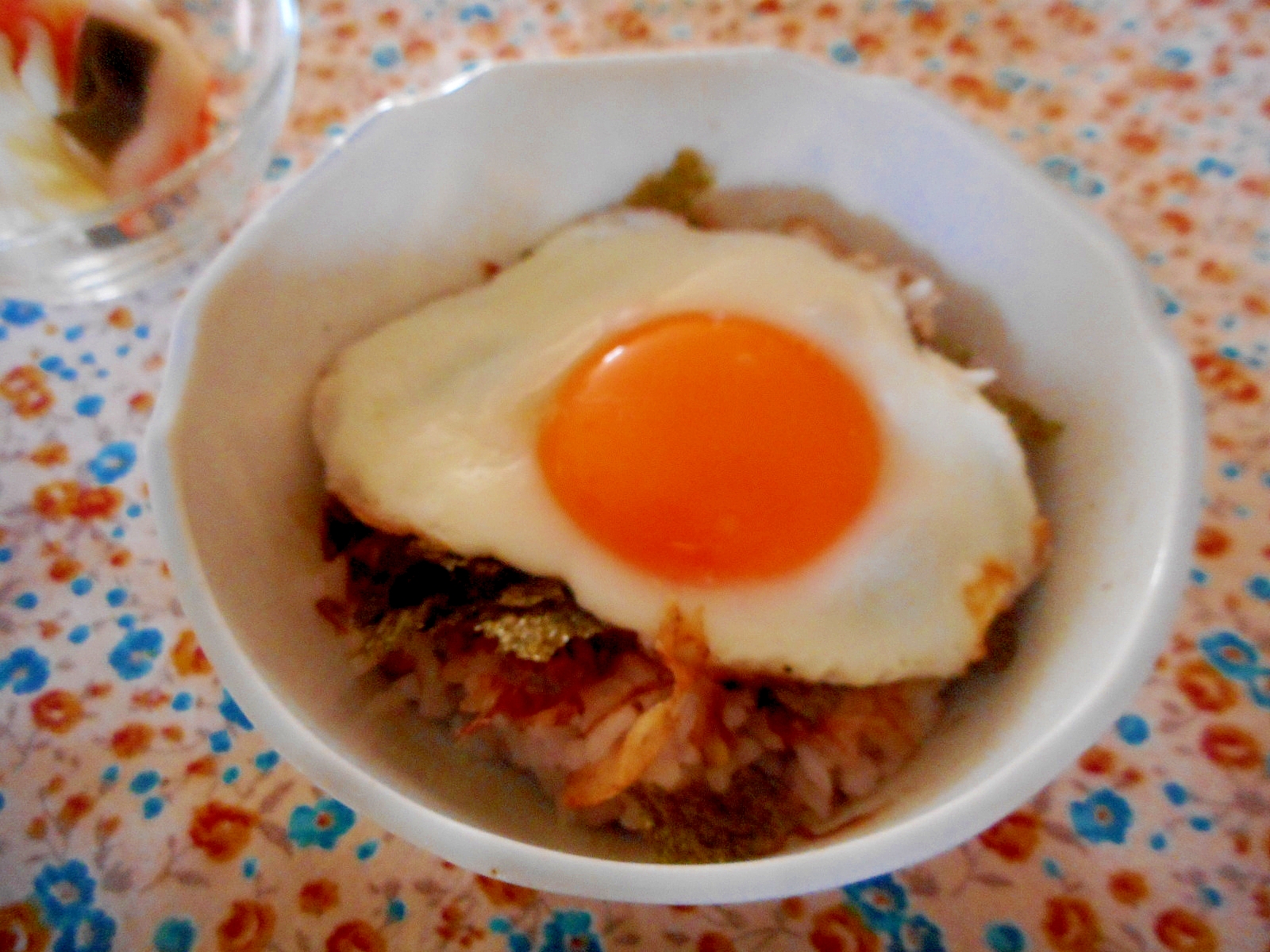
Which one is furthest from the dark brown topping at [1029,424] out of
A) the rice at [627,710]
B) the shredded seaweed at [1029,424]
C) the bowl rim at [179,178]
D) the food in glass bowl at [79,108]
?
the food in glass bowl at [79,108]

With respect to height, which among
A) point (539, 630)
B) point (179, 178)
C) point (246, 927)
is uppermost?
point (179, 178)

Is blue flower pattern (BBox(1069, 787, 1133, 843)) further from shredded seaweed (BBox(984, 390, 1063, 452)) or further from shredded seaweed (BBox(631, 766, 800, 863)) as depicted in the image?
shredded seaweed (BBox(984, 390, 1063, 452))

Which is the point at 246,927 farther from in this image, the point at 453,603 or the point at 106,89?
the point at 106,89

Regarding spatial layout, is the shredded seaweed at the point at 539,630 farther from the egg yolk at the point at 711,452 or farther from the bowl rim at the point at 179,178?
the bowl rim at the point at 179,178

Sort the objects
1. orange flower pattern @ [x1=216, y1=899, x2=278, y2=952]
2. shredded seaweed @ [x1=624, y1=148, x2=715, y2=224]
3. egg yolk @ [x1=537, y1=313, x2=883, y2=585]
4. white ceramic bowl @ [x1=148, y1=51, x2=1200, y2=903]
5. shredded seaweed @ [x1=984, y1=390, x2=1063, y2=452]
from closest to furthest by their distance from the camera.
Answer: white ceramic bowl @ [x1=148, y1=51, x2=1200, y2=903] → orange flower pattern @ [x1=216, y1=899, x2=278, y2=952] → egg yolk @ [x1=537, y1=313, x2=883, y2=585] → shredded seaweed @ [x1=984, y1=390, x2=1063, y2=452] → shredded seaweed @ [x1=624, y1=148, x2=715, y2=224]

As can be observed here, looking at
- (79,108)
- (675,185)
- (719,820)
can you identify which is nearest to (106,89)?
(79,108)

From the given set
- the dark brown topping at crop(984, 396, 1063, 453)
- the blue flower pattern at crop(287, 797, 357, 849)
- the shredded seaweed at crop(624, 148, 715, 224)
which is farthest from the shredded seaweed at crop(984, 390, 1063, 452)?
the blue flower pattern at crop(287, 797, 357, 849)
